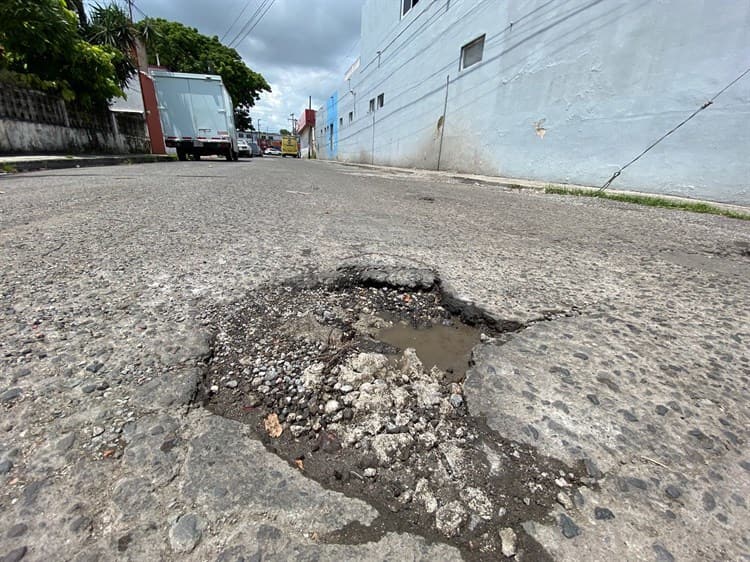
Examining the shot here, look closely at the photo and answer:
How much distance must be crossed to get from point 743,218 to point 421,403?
219 inches

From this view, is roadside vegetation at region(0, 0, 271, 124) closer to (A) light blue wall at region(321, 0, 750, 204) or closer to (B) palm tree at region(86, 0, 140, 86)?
(B) palm tree at region(86, 0, 140, 86)

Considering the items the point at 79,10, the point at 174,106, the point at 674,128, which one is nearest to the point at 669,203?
the point at 674,128

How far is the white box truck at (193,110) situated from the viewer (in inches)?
499

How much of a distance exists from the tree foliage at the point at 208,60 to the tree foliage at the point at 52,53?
1707 cm

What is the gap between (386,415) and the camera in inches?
40.4

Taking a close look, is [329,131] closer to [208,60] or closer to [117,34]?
[208,60]

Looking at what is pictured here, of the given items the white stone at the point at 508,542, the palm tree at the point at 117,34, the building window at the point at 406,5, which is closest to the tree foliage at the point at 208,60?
the palm tree at the point at 117,34

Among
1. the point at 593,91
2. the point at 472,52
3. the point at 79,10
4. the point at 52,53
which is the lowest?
the point at 593,91

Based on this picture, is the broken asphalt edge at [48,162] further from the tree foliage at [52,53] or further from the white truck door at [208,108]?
the white truck door at [208,108]

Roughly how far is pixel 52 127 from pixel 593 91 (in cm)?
1347

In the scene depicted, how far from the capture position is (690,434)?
3.18 ft

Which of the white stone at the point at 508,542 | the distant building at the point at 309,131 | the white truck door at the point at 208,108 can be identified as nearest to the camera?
the white stone at the point at 508,542

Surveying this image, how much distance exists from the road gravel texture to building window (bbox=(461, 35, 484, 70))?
10.2 m

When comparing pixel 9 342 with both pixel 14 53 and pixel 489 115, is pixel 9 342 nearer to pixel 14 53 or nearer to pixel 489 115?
pixel 489 115
